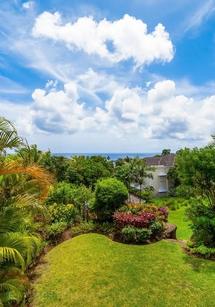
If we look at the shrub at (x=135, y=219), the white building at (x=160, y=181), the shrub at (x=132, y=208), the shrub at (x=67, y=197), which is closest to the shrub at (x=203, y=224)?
the shrub at (x=135, y=219)

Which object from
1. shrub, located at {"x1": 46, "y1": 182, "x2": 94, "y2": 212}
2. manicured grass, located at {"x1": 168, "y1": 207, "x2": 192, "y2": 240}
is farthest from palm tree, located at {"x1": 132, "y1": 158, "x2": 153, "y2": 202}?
shrub, located at {"x1": 46, "y1": 182, "x2": 94, "y2": 212}

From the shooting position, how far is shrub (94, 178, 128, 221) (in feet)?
66.2

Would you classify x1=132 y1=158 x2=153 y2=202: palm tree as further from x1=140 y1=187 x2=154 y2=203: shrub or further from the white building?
the white building

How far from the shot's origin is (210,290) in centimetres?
1055

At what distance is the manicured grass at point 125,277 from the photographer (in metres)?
10.3

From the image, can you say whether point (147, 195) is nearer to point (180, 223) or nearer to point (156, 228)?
point (180, 223)

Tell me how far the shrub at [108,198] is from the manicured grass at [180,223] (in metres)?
4.04

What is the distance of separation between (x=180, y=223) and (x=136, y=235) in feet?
26.6

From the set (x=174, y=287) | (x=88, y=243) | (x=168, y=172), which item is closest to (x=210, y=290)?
(x=174, y=287)

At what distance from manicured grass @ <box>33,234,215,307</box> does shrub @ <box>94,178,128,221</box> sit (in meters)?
4.78

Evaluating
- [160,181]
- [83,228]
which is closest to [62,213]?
[83,228]

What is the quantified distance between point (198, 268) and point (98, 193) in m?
9.26

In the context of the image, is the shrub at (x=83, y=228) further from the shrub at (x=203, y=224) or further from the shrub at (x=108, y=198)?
the shrub at (x=203, y=224)

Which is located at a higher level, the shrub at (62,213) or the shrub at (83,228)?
the shrub at (62,213)
